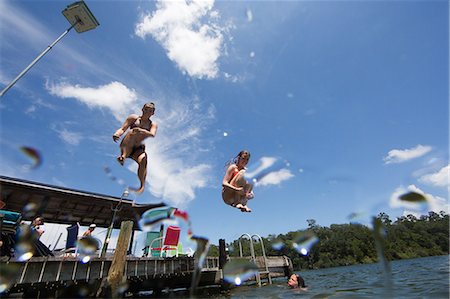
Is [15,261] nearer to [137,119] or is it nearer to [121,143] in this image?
[121,143]

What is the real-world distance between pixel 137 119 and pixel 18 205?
33.4ft

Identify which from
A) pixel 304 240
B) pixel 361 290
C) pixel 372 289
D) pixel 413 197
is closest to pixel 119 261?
pixel 304 240

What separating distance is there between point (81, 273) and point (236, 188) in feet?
23.0

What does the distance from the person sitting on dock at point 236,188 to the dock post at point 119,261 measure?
3551 mm

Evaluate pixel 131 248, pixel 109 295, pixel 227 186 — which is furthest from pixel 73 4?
pixel 131 248

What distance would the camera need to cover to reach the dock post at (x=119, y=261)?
7199 millimetres

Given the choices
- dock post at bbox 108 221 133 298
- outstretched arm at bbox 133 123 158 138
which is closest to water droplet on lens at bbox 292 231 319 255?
outstretched arm at bbox 133 123 158 138

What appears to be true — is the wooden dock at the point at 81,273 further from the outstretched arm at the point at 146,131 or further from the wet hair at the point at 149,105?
the wet hair at the point at 149,105

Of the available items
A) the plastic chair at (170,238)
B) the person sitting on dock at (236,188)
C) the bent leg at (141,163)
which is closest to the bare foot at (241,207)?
the person sitting on dock at (236,188)

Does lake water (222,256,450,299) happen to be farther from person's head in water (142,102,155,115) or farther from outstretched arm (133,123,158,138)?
person's head in water (142,102,155,115)

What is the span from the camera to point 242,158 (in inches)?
232

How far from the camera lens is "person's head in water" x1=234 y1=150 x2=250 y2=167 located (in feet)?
19.2

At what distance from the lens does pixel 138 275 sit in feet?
33.5

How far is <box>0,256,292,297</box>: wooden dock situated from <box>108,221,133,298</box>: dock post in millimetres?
1824
